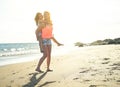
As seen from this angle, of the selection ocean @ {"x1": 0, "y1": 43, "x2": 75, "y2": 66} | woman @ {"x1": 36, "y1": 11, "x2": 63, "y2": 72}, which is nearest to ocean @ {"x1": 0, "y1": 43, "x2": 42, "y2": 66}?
ocean @ {"x1": 0, "y1": 43, "x2": 75, "y2": 66}

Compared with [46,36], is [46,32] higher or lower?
higher

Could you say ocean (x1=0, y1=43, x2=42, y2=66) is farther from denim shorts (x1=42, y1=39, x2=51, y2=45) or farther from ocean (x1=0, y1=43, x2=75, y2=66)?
denim shorts (x1=42, y1=39, x2=51, y2=45)

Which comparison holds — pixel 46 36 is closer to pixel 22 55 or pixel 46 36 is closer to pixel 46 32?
pixel 46 32

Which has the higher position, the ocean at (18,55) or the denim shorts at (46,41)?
the denim shorts at (46,41)

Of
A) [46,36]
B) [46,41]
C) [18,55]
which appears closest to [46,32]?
[46,36]

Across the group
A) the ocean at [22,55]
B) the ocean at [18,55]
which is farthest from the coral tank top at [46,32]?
the ocean at [18,55]

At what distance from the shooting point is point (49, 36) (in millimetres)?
7230

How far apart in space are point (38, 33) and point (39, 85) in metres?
2.28

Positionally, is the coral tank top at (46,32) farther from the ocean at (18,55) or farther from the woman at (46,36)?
the ocean at (18,55)

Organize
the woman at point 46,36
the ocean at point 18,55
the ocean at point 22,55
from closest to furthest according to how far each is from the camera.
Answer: the woman at point 46,36 → the ocean at point 18,55 → the ocean at point 22,55

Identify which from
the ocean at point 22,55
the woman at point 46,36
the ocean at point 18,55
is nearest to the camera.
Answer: the woman at point 46,36

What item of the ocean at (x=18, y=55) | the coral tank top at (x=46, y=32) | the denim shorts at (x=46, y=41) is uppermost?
the coral tank top at (x=46, y=32)

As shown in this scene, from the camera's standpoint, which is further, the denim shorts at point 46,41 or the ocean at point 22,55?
the ocean at point 22,55

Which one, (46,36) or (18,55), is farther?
(18,55)
